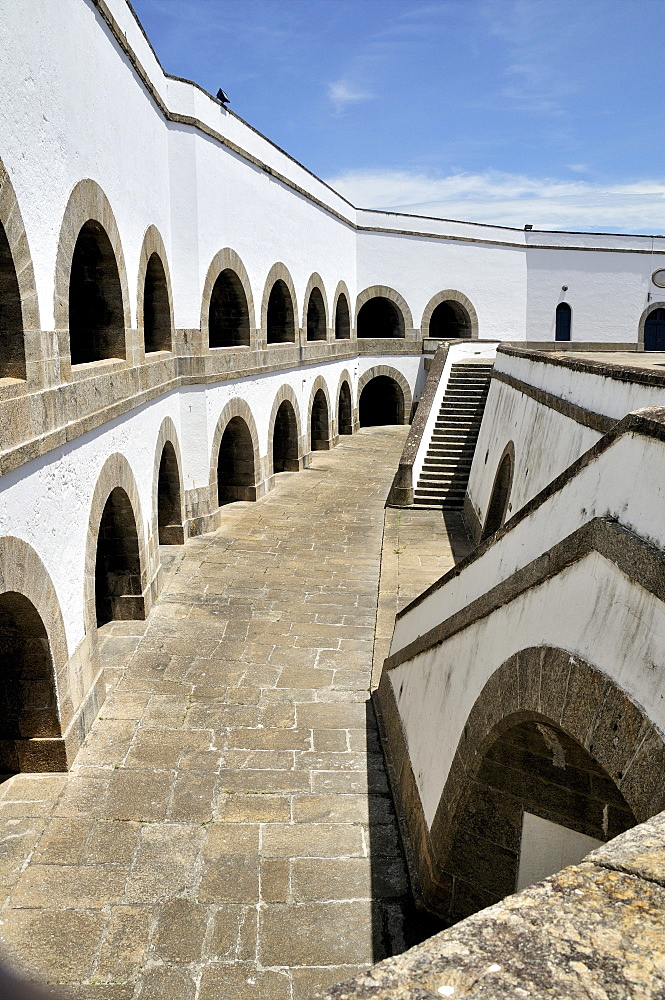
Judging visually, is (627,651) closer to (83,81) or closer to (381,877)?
(381,877)

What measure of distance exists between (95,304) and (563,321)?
19433 mm

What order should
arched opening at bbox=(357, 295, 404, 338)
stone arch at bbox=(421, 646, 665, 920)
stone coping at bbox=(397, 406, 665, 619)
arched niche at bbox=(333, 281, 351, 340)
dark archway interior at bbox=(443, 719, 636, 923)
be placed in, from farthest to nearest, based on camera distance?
arched opening at bbox=(357, 295, 404, 338), arched niche at bbox=(333, 281, 351, 340), dark archway interior at bbox=(443, 719, 636, 923), stone coping at bbox=(397, 406, 665, 619), stone arch at bbox=(421, 646, 665, 920)

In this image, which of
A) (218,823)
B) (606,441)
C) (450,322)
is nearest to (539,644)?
(606,441)

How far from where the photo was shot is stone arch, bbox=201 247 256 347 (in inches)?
452

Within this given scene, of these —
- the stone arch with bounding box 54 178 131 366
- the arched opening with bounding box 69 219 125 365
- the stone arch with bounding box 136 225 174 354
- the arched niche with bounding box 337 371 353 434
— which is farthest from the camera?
the arched niche with bounding box 337 371 353 434

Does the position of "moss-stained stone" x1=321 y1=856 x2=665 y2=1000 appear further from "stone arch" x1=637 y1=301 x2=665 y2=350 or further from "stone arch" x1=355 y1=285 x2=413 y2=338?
"stone arch" x1=637 y1=301 x2=665 y2=350

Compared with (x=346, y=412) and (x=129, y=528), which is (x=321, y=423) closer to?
(x=346, y=412)

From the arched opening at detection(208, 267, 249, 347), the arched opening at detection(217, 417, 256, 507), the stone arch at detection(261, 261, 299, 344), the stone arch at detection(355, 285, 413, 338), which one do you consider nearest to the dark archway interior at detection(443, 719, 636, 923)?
the arched opening at detection(217, 417, 256, 507)

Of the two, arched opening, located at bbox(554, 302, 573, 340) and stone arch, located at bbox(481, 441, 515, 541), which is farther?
arched opening, located at bbox(554, 302, 573, 340)

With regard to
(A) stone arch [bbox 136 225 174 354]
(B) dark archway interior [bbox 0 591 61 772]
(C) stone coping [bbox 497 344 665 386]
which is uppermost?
(A) stone arch [bbox 136 225 174 354]

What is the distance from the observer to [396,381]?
22594mm

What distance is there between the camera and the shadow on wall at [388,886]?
4289 mm

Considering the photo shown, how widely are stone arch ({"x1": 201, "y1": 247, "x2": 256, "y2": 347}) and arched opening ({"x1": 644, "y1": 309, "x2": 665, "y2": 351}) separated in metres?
16.6

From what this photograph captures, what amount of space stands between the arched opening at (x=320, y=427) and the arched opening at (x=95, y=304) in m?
10.3
